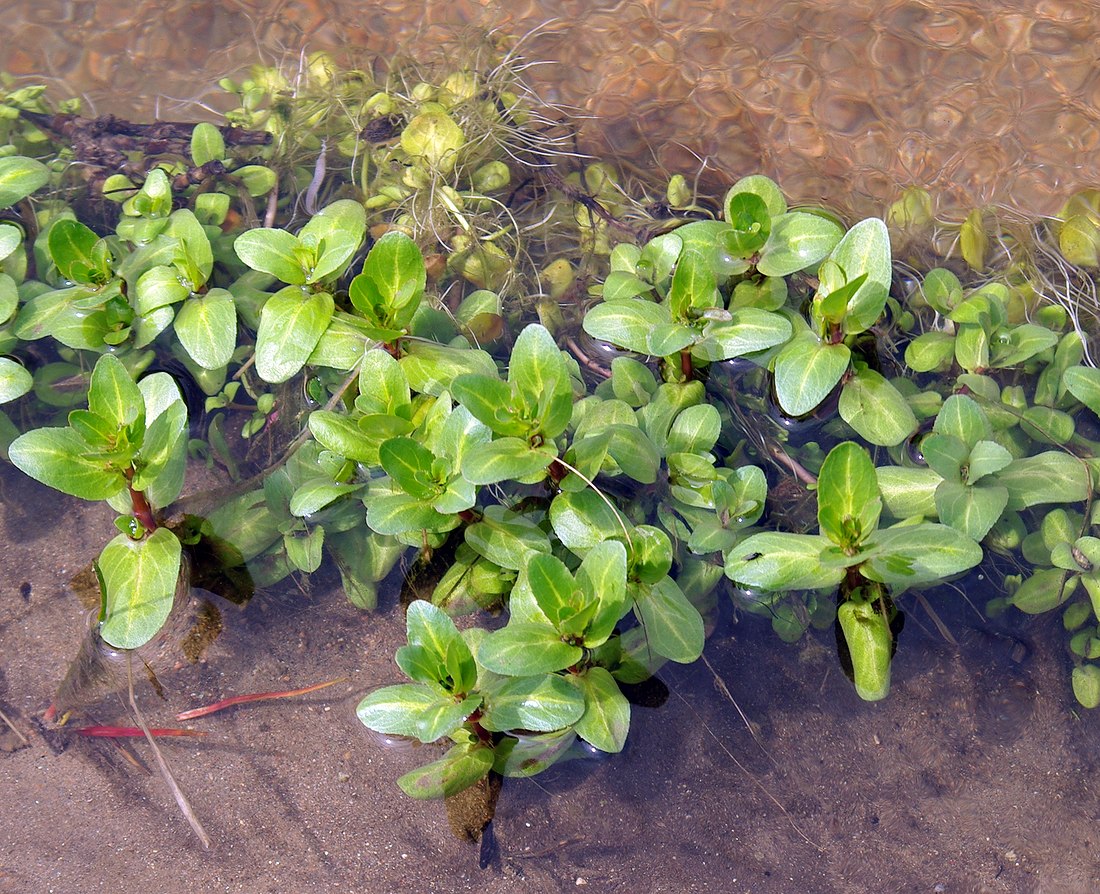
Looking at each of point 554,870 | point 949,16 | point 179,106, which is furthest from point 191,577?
point 949,16

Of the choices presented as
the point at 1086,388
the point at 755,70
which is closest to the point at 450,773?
the point at 1086,388

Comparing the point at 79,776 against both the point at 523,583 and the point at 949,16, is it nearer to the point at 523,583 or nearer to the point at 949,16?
the point at 523,583

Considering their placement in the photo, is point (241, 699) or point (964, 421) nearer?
point (964, 421)

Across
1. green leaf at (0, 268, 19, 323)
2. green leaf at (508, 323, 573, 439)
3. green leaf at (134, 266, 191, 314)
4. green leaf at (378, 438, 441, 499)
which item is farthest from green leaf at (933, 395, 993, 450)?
green leaf at (0, 268, 19, 323)

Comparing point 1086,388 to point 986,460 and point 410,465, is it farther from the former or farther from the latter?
point 410,465

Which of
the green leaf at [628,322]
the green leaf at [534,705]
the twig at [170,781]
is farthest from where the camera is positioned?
the green leaf at [628,322]

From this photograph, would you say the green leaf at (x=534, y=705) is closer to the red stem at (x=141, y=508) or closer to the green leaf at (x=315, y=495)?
the green leaf at (x=315, y=495)

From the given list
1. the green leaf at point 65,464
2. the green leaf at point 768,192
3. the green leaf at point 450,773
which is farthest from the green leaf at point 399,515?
the green leaf at point 768,192
